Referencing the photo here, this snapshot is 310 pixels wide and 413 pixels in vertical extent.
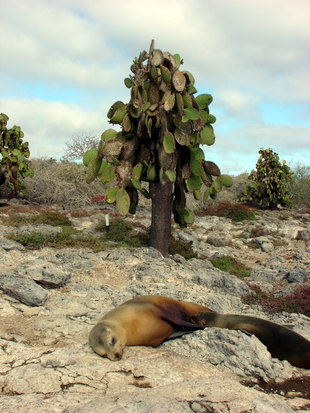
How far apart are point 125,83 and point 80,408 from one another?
7.18 metres

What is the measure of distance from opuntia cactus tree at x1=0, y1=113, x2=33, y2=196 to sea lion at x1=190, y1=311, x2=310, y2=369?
42.5 feet

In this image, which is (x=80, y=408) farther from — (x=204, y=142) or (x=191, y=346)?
(x=204, y=142)

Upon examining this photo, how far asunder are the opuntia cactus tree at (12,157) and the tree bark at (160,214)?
8.99 metres

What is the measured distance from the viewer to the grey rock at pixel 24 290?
5355 mm

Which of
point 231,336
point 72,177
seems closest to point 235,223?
point 72,177

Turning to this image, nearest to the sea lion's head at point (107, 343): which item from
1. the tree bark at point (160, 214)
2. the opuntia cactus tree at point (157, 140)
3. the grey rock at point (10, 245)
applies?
the opuntia cactus tree at point (157, 140)

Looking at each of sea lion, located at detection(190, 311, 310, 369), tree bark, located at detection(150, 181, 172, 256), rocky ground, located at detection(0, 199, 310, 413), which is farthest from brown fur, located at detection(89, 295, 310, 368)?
tree bark, located at detection(150, 181, 172, 256)

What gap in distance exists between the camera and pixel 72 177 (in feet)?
64.3

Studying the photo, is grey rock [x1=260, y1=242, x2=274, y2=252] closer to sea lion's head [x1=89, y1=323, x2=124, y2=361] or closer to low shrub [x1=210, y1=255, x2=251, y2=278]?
low shrub [x1=210, y1=255, x2=251, y2=278]

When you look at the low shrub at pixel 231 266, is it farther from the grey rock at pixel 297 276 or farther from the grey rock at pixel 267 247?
the grey rock at pixel 267 247

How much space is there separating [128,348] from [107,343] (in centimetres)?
37

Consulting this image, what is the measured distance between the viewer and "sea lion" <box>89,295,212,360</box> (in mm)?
3939

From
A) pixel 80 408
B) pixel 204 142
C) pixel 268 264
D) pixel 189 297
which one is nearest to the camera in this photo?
pixel 80 408

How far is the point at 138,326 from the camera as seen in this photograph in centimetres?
436
